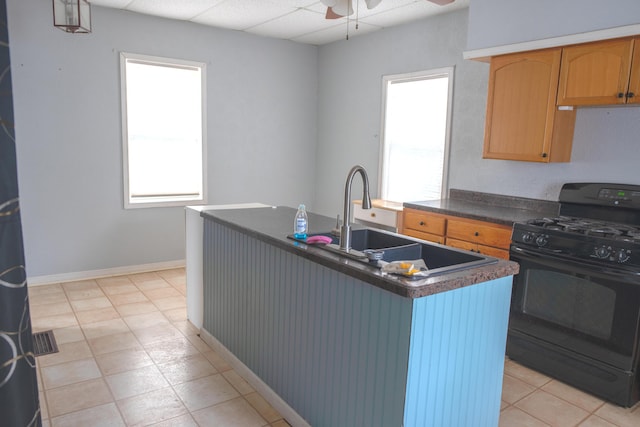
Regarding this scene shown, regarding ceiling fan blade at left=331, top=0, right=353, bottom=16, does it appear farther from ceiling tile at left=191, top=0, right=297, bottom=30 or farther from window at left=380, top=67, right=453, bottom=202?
window at left=380, top=67, right=453, bottom=202

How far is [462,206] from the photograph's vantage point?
3672mm

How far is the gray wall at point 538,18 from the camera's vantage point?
2707 mm

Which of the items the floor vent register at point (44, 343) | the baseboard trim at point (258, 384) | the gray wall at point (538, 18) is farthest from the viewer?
Answer: the floor vent register at point (44, 343)

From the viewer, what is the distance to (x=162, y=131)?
4.75m

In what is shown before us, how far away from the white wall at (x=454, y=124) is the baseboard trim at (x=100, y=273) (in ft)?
6.49

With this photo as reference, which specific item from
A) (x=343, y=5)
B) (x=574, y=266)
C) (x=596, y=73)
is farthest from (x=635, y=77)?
(x=343, y=5)

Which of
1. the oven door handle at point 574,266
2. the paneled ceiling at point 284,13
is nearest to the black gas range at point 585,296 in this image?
the oven door handle at point 574,266

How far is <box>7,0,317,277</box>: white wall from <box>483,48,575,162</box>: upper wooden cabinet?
8.91 ft

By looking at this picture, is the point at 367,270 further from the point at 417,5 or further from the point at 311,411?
the point at 417,5

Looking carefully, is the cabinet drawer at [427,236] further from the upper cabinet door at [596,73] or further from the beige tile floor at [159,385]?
the upper cabinet door at [596,73]

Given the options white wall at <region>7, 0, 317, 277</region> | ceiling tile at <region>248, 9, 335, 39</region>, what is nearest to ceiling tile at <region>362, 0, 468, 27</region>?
ceiling tile at <region>248, 9, 335, 39</region>

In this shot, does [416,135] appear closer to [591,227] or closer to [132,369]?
[591,227]

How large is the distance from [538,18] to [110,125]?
3.72 metres

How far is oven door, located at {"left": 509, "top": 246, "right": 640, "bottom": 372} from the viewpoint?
2.46 meters
